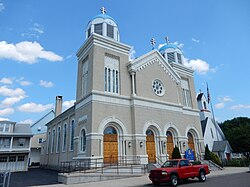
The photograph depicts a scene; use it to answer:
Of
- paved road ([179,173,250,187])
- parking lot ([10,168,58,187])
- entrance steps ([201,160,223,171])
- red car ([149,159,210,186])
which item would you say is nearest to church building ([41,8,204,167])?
entrance steps ([201,160,223,171])

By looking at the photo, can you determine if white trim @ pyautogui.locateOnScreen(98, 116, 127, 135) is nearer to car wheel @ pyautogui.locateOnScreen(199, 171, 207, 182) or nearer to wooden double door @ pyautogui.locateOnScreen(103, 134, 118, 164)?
wooden double door @ pyautogui.locateOnScreen(103, 134, 118, 164)

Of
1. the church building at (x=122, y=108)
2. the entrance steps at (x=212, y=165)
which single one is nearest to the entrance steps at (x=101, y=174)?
the church building at (x=122, y=108)

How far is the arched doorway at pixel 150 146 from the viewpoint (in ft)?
67.3

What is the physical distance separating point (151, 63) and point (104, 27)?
283 inches

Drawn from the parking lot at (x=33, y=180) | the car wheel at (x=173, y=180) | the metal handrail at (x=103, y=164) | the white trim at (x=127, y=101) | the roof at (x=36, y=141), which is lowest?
the parking lot at (x=33, y=180)

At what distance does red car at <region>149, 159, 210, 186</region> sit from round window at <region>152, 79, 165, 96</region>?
11364 mm

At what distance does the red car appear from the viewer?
1141 cm

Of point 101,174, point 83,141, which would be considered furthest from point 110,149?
point 101,174

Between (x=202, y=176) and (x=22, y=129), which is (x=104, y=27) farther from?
(x=22, y=129)

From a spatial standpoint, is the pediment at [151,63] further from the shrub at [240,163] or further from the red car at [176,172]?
the shrub at [240,163]

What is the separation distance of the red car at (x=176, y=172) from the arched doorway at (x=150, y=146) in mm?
7399

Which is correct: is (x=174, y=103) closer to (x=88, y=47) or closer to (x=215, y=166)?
(x=215, y=166)

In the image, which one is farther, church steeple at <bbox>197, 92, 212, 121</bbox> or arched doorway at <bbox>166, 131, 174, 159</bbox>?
church steeple at <bbox>197, 92, 212, 121</bbox>

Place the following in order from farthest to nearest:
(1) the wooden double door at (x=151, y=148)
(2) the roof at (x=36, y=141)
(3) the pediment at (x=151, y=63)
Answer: (2) the roof at (x=36, y=141) < (3) the pediment at (x=151, y=63) < (1) the wooden double door at (x=151, y=148)
